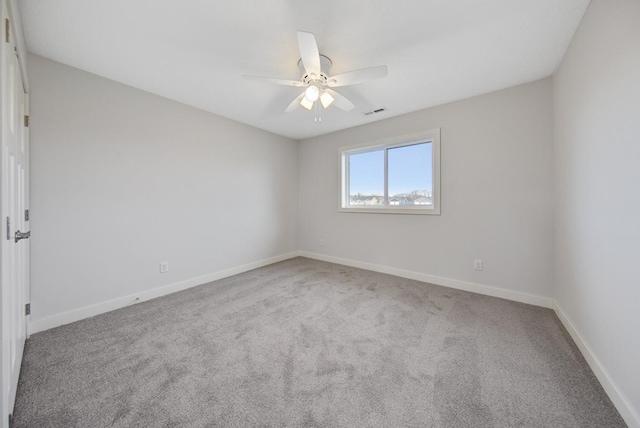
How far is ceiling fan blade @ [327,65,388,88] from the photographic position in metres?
1.69

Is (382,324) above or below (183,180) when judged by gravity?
below

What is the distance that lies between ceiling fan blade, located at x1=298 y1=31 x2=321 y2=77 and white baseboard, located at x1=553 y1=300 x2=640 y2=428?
2.58m

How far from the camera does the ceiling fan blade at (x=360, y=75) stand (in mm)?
1694

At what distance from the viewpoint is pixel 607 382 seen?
129 centimetres

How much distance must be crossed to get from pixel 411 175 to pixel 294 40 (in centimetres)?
229

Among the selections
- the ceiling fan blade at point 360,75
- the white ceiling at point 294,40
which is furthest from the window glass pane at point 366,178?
the ceiling fan blade at point 360,75

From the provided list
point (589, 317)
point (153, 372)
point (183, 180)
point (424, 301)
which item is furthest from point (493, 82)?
point (153, 372)

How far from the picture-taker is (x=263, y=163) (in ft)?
12.7

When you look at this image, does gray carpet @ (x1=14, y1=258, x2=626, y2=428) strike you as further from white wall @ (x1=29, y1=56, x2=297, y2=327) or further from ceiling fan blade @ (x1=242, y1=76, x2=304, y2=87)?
ceiling fan blade @ (x1=242, y1=76, x2=304, y2=87)

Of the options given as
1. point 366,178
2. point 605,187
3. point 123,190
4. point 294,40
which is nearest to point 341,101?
point 294,40

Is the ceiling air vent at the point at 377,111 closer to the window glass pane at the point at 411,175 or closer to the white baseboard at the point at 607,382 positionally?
the window glass pane at the point at 411,175

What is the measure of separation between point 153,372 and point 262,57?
248 centimetres

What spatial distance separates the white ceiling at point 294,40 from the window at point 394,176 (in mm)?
826

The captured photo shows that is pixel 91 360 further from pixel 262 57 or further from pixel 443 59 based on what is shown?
pixel 443 59
